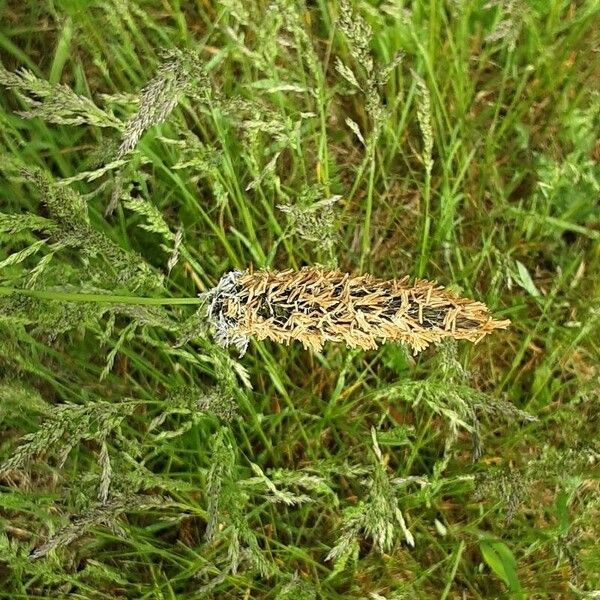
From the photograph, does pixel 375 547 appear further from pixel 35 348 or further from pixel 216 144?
pixel 216 144

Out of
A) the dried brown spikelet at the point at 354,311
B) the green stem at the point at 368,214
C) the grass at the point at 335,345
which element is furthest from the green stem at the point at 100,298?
the green stem at the point at 368,214

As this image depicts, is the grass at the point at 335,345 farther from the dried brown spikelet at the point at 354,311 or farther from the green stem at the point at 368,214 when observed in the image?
the dried brown spikelet at the point at 354,311

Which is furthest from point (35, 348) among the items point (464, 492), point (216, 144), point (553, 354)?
point (553, 354)

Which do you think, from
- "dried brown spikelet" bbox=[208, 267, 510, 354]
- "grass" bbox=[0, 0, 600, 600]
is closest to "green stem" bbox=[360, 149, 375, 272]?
"grass" bbox=[0, 0, 600, 600]

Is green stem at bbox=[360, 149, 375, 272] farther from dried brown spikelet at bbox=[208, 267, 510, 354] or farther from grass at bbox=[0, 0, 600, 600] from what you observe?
dried brown spikelet at bbox=[208, 267, 510, 354]

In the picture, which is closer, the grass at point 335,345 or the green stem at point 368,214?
the green stem at point 368,214
